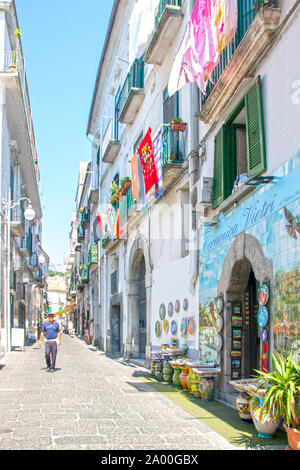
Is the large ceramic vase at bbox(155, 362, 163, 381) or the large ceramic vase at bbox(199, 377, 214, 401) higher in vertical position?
the large ceramic vase at bbox(199, 377, 214, 401)

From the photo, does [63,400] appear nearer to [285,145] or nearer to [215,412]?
[215,412]

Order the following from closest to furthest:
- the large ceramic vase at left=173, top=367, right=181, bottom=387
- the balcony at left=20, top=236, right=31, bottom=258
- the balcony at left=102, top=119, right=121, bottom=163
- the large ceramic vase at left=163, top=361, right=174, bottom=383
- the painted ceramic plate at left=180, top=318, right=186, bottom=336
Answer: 1. the large ceramic vase at left=173, top=367, right=181, bottom=387
2. the large ceramic vase at left=163, top=361, right=174, bottom=383
3. the painted ceramic plate at left=180, top=318, right=186, bottom=336
4. the balcony at left=102, top=119, right=121, bottom=163
5. the balcony at left=20, top=236, right=31, bottom=258

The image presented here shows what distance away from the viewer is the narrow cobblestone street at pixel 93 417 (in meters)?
6.22

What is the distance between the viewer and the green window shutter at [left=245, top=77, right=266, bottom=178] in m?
7.96

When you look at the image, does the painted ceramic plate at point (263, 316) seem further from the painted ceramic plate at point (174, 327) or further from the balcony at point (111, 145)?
the balcony at point (111, 145)

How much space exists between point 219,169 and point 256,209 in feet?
6.63

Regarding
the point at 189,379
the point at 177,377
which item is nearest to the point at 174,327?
the point at 177,377

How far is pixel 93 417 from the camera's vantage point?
7.81 meters

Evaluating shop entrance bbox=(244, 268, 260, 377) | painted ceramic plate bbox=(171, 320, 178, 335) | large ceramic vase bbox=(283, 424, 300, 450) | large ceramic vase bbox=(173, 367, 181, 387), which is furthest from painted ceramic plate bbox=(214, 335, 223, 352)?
large ceramic vase bbox=(283, 424, 300, 450)

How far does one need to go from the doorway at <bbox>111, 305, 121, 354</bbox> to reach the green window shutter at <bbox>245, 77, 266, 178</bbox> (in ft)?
53.0

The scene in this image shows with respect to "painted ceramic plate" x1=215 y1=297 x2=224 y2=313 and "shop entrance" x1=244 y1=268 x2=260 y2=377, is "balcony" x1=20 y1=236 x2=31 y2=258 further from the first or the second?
"shop entrance" x1=244 y1=268 x2=260 y2=377

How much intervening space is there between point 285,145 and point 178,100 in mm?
6583

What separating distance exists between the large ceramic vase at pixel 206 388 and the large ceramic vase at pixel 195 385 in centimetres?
21
